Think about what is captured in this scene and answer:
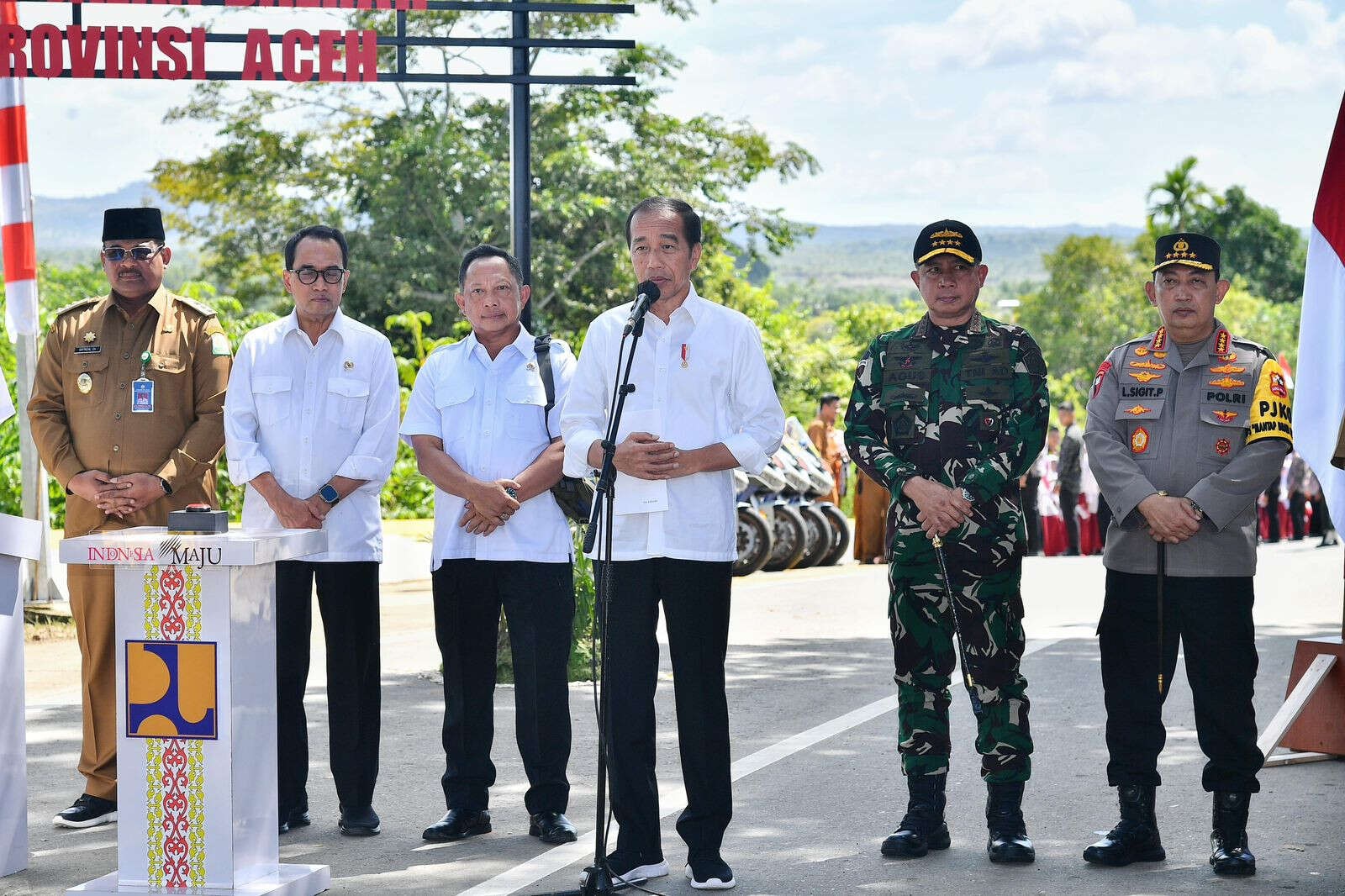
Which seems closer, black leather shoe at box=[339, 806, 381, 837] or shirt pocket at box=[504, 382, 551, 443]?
black leather shoe at box=[339, 806, 381, 837]

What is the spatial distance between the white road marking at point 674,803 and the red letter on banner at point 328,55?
172 inches

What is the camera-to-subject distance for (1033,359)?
5.97m

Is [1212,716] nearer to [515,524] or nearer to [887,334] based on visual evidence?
[887,334]

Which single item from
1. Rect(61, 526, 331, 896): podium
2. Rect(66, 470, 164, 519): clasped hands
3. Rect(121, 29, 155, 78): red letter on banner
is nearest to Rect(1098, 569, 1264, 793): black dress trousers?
Rect(61, 526, 331, 896): podium

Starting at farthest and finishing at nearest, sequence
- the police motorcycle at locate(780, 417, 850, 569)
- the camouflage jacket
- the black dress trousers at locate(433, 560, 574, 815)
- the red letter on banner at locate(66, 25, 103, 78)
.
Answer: the police motorcycle at locate(780, 417, 850, 569)
the red letter on banner at locate(66, 25, 103, 78)
the black dress trousers at locate(433, 560, 574, 815)
the camouflage jacket

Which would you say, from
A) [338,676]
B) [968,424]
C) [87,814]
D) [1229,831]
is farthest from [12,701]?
[1229,831]

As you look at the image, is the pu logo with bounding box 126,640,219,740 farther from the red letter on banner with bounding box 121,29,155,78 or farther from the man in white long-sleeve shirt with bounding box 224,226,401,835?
the red letter on banner with bounding box 121,29,155,78

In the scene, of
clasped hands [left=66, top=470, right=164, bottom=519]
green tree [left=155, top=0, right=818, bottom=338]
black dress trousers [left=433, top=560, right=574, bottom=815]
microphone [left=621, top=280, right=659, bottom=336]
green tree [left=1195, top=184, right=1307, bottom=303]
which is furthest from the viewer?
green tree [left=1195, top=184, right=1307, bottom=303]

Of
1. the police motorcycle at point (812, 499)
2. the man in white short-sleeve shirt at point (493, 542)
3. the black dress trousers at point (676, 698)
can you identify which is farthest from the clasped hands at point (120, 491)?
the police motorcycle at point (812, 499)

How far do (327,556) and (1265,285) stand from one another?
308ft

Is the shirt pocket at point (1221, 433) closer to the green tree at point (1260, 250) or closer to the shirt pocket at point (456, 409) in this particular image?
the shirt pocket at point (456, 409)

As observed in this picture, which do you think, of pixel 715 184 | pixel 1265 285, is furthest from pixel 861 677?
pixel 1265 285

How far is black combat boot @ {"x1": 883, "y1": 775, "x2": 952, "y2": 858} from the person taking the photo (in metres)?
5.91

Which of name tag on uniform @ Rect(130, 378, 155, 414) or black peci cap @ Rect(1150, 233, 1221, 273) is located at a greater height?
black peci cap @ Rect(1150, 233, 1221, 273)
